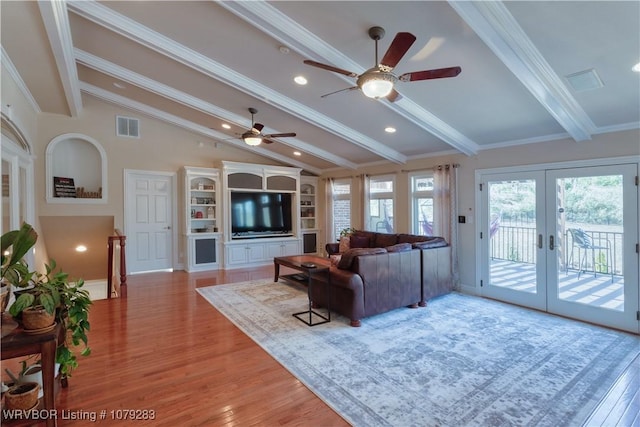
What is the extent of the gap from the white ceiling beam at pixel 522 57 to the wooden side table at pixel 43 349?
3.63 meters

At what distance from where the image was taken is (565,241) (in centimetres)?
430

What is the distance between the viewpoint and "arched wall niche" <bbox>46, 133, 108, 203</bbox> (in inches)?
241

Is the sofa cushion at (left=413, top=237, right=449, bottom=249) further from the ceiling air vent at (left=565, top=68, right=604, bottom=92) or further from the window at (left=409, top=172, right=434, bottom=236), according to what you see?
the ceiling air vent at (left=565, top=68, right=604, bottom=92)

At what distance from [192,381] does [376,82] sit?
3.05 meters

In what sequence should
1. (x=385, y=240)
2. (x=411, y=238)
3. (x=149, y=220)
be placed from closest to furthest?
(x=411, y=238) → (x=385, y=240) → (x=149, y=220)

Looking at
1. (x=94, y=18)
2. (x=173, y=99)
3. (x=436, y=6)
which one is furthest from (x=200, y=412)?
(x=173, y=99)

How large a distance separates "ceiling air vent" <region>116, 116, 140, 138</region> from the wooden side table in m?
5.92

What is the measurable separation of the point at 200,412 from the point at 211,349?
1.04 metres

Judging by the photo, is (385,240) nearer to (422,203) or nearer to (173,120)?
(422,203)

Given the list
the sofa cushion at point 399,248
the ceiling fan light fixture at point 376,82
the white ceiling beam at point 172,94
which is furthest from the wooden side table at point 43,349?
the white ceiling beam at point 172,94

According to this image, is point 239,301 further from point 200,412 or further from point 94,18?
point 94,18

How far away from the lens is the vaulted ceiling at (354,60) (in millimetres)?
2738

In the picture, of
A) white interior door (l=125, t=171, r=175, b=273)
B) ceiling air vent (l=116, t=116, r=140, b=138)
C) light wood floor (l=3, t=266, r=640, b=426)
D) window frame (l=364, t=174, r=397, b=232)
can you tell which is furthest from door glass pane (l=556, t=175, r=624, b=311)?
ceiling air vent (l=116, t=116, r=140, b=138)

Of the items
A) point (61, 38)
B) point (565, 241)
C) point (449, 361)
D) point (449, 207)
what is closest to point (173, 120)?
point (61, 38)
